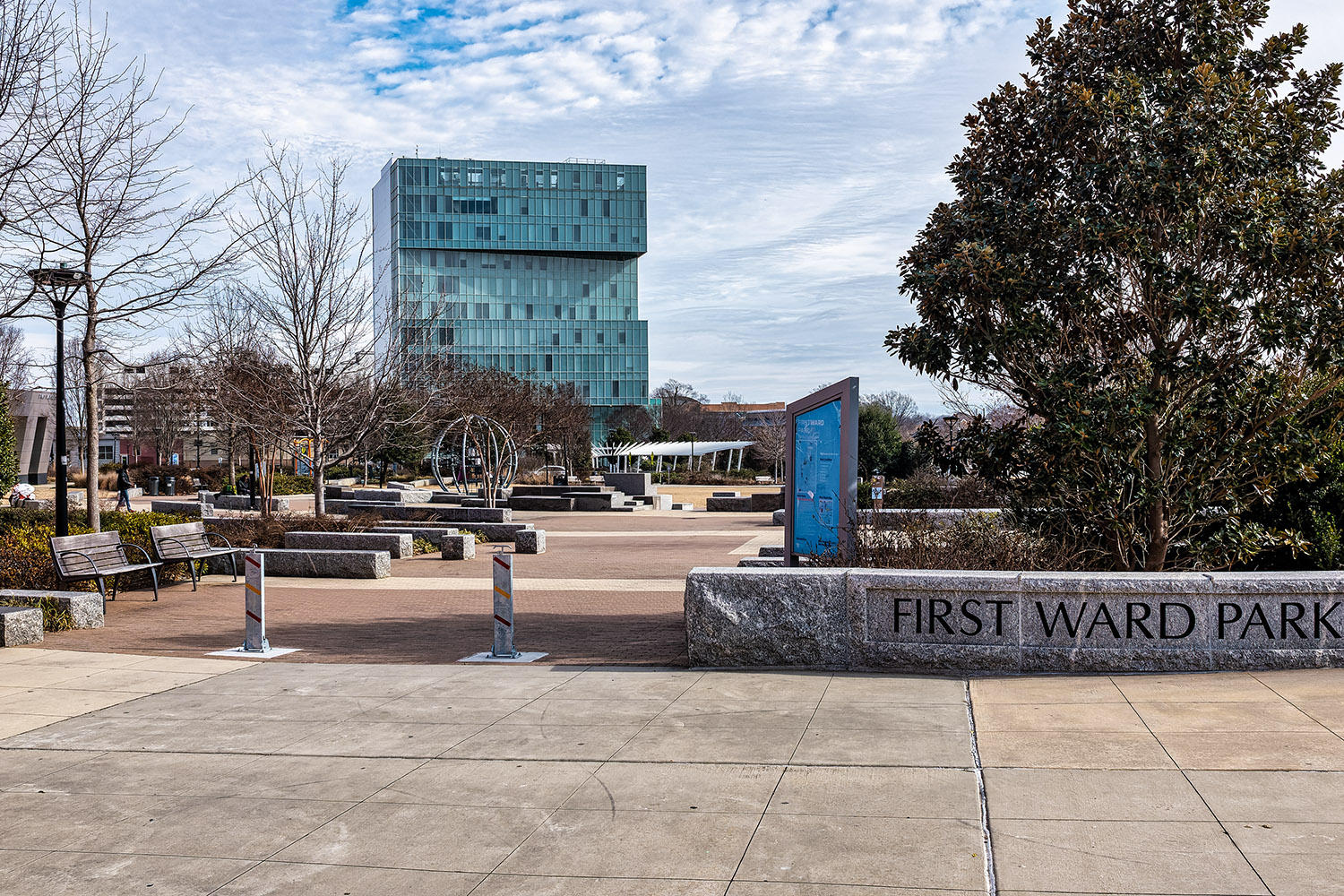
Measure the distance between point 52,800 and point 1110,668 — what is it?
6640 mm

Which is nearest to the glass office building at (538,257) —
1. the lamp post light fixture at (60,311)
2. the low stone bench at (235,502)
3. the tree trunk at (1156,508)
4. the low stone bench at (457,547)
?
the low stone bench at (235,502)

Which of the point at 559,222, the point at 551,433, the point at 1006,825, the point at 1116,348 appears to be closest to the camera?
the point at 1006,825

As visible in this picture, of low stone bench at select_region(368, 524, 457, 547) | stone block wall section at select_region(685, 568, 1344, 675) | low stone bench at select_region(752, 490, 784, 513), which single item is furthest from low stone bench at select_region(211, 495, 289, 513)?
stone block wall section at select_region(685, 568, 1344, 675)

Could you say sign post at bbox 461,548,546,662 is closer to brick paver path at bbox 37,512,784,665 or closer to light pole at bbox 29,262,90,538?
brick paver path at bbox 37,512,784,665

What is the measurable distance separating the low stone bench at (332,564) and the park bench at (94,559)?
2261 mm

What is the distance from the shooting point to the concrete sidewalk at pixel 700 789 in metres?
4.35

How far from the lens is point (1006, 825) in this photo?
475cm

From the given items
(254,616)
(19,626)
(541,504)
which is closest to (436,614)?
(254,616)

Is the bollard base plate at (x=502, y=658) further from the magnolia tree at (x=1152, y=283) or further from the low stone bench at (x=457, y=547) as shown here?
the low stone bench at (x=457, y=547)

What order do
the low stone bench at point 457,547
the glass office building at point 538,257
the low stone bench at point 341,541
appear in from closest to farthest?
the low stone bench at point 341,541 < the low stone bench at point 457,547 < the glass office building at point 538,257

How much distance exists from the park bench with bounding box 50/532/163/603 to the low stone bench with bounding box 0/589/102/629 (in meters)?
0.67

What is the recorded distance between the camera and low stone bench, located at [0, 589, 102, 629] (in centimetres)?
1109

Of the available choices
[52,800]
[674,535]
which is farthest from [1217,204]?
[674,535]

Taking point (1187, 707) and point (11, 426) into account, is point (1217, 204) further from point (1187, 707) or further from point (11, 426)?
point (11, 426)
